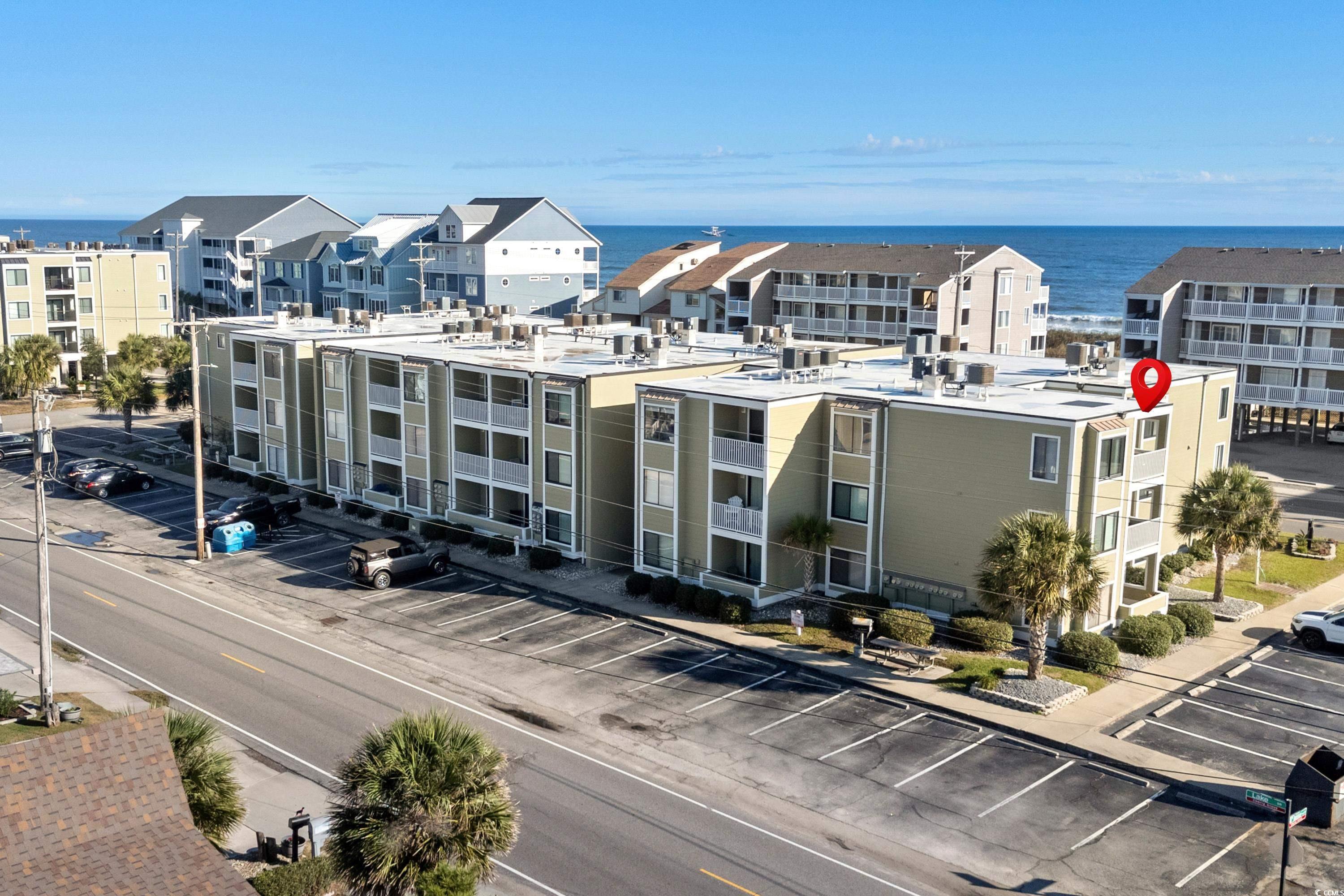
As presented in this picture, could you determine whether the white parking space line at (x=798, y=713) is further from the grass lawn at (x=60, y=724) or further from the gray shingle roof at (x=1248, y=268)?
the gray shingle roof at (x=1248, y=268)

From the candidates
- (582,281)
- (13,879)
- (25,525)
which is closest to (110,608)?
(25,525)

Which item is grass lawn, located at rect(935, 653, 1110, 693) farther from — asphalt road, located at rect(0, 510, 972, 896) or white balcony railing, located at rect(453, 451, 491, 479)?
white balcony railing, located at rect(453, 451, 491, 479)

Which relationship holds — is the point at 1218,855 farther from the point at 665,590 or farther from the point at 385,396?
the point at 385,396

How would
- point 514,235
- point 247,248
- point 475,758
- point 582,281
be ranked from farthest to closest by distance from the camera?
point 247,248 → point 582,281 → point 514,235 → point 475,758

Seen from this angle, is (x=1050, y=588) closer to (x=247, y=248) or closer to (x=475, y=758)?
(x=475, y=758)

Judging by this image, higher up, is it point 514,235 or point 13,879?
point 514,235

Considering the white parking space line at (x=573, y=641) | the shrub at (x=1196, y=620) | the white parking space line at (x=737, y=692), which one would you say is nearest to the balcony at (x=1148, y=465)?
the shrub at (x=1196, y=620)

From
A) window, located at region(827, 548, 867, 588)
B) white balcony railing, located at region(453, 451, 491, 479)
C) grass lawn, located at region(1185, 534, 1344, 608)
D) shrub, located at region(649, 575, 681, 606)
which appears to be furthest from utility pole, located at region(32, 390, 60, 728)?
grass lawn, located at region(1185, 534, 1344, 608)
